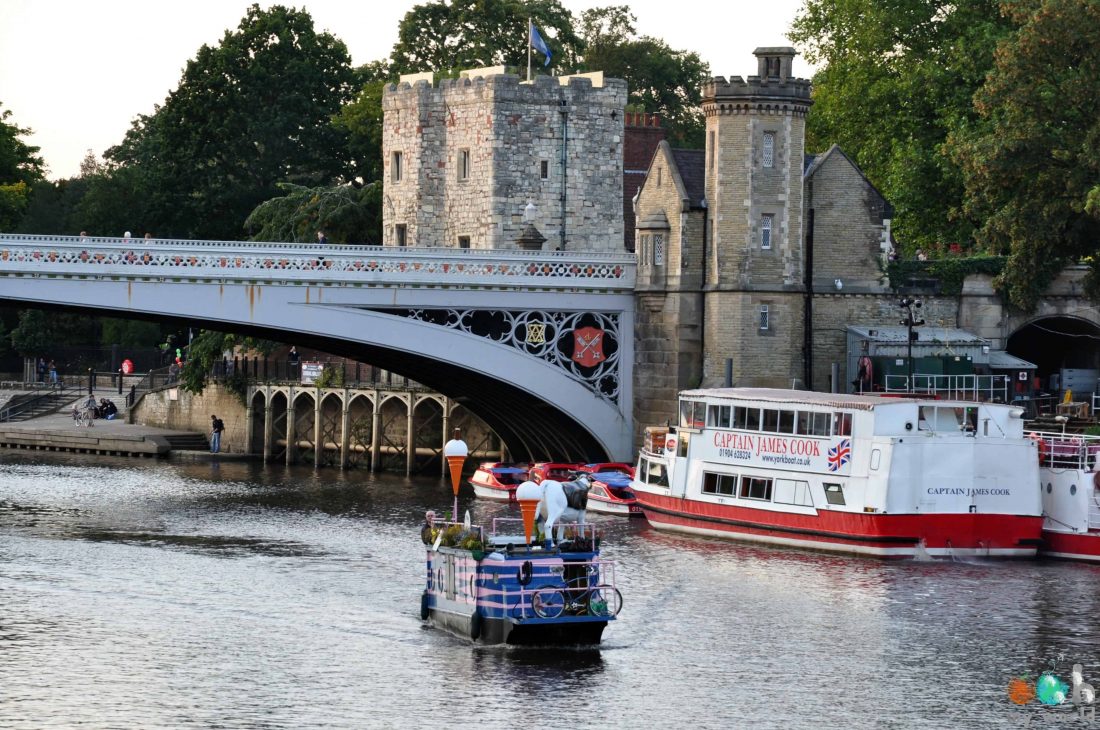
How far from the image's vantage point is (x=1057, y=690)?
3800 centimetres

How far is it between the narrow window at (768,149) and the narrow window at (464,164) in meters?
21.8

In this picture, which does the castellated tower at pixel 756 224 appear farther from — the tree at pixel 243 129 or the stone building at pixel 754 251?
the tree at pixel 243 129

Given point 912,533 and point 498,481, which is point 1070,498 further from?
point 498,481

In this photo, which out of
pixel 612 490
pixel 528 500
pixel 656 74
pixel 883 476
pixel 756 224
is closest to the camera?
pixel 528 500

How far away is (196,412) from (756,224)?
32.8 metres

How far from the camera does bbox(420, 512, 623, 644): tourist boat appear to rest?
137ft

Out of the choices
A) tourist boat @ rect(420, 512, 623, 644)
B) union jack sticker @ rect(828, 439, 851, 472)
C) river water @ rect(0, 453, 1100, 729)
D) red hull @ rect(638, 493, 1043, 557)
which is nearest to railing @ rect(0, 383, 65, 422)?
river water @ rect(0, 453, 1100, 729)

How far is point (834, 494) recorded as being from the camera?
56.5 m

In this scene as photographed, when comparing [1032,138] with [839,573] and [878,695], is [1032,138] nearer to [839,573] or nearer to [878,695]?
[839,573]

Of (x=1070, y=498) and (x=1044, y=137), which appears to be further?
(x=1044, y=137)

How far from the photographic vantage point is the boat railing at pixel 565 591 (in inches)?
1649

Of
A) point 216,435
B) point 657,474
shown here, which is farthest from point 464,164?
point 657,474

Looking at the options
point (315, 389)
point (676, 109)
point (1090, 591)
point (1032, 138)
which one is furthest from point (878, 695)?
point (676, 109)

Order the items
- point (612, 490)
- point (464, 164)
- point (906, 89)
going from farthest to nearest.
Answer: point (464, 164)
point (906, 89)
point (612, 490)
